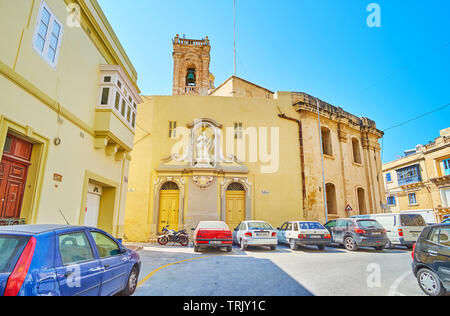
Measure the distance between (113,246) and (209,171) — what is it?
1272cm

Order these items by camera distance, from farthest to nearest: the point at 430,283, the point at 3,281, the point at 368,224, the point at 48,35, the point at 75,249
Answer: the point at 368,224 → the point at 48,35 → the point at 430,283 → the point at 75,249 → the point at 3,281

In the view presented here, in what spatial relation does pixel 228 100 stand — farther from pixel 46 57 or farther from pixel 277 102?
pixel 46 57

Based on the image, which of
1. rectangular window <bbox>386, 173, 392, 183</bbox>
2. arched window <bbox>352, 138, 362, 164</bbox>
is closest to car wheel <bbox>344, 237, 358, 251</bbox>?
arched window <bbox>352, 138, 362, 164</bbox>

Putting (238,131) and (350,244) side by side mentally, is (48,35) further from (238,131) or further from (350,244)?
(350,244)

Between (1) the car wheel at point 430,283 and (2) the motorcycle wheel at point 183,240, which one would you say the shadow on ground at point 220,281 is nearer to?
(1) the car wheel at point 430,283

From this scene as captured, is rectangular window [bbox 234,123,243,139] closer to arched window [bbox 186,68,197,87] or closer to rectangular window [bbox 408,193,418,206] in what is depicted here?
arched window [bbox 186,68,197,87]

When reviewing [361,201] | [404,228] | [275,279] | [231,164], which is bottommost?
[275,279]

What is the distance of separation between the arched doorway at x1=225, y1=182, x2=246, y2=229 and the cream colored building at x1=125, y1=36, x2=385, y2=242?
7 centimetres

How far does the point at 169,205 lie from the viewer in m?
17.3

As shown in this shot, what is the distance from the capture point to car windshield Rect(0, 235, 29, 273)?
8.80 feet

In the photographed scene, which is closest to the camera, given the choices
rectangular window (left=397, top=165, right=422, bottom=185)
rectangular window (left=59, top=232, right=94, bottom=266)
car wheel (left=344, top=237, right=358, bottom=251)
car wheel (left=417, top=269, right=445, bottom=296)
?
rectangular window (left=59, top=232, right=94, bottom=266)

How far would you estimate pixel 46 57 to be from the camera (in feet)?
24.0

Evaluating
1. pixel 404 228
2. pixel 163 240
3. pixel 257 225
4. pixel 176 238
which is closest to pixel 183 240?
pixel 176 238

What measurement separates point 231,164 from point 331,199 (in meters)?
9.20
